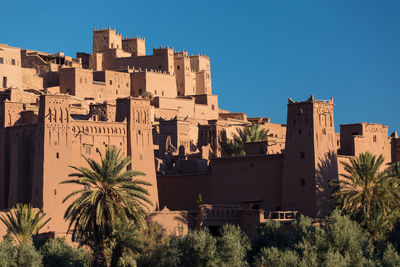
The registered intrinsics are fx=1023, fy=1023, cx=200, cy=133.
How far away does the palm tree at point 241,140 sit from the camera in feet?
225

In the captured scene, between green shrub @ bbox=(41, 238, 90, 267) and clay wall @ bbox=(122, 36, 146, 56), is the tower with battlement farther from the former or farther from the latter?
green shrub @ bbox=(41, 238, 90, 267)

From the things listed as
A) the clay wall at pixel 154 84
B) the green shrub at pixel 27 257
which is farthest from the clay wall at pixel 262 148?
the clay wall at pixel 154 84

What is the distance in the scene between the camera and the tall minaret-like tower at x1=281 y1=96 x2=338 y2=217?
55.4 m

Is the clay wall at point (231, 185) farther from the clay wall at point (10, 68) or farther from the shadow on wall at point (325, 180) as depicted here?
the clay wall at point (10, 68)

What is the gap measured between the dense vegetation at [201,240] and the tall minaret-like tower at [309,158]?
91.5 inches

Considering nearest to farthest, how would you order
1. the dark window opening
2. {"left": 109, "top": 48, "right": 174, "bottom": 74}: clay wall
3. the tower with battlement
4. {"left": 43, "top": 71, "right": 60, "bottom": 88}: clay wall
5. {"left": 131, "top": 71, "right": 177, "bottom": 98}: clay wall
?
the dark window opening → {"left": 43, "top": 71, "right": 60, "bottom": 88}: clay wall → {"left": 131, "top": 71, "right": 177, "bottom": 98}: clay wall → {"left": 109, "top": 48, "right": 174, "bottom": 74}: clay wall → the tower with battlement

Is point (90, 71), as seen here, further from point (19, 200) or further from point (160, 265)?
point (160, 265)

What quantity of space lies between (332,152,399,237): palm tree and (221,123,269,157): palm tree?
14305 millimetres

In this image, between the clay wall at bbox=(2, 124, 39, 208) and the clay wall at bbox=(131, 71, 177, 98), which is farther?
the clay wall at bbox=(131, 71, 177, 98)

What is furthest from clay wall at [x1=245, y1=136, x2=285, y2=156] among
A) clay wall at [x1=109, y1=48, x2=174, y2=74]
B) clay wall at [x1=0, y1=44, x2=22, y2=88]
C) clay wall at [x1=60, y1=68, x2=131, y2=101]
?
clay wall at [x1=109, y1=48, x2=174, y2=74]

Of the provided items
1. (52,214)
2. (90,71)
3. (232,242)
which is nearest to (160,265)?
(232,242)

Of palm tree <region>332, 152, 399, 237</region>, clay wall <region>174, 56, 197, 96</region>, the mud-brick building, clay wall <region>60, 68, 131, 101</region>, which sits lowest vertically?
palm tree <region>332, 152, 399, 237</region>

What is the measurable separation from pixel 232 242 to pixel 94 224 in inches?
254

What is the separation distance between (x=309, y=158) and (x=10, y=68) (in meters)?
32.0
